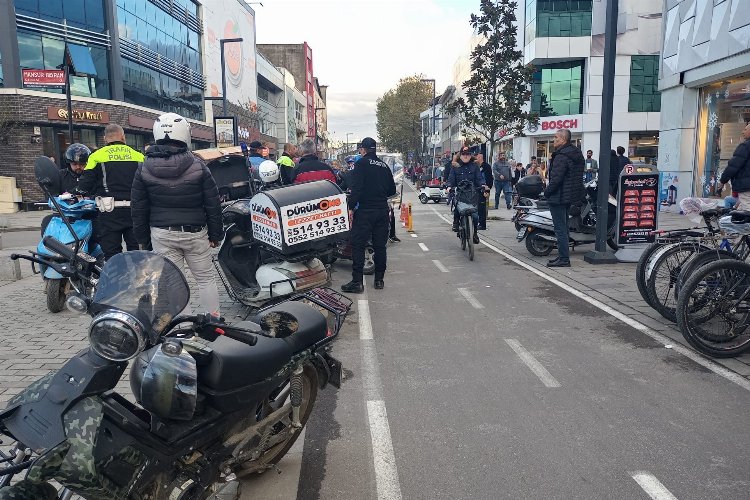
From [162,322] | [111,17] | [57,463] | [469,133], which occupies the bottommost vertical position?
[57,463]

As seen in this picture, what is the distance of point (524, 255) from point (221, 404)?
9349 millimetres

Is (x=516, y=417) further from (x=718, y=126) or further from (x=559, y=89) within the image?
(x=559, y=89)

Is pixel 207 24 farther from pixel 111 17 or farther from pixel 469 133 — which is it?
pixel 469 133

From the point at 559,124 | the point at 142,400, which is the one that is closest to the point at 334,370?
the point at 142,400

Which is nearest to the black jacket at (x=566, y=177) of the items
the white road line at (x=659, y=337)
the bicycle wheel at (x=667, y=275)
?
the white road line at (x=659, y=337)

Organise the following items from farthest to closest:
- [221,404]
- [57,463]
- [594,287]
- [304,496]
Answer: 1. [594,287]
2. [304,496]
3. [221,404]
4. [57,463]

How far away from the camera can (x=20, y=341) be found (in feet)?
18.4

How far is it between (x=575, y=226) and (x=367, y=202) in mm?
4964

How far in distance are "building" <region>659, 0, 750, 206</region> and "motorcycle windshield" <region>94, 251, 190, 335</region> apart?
16.2 m

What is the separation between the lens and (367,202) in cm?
775

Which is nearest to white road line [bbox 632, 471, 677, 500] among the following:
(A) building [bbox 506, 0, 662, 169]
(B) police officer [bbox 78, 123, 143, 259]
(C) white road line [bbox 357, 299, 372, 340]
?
(C) white road line [bbox 357, 299, 372, 340]

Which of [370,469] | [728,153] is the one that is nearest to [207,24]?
[728,153]

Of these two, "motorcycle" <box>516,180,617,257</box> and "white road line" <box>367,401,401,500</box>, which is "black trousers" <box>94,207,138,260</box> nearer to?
"white road line" <box>367,401,401,500</box>

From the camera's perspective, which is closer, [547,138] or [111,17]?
[111,17]
